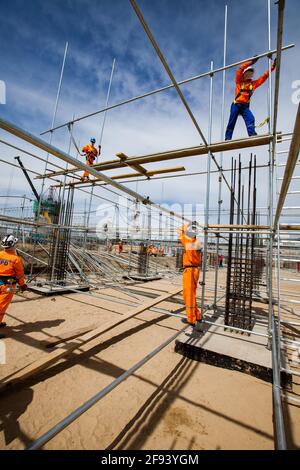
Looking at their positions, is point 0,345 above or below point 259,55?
below

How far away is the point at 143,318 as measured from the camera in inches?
235

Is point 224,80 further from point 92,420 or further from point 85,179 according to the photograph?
point 92,420

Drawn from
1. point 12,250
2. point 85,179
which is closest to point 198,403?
point 12,250

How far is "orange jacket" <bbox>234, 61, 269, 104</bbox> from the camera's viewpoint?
4.78 metres

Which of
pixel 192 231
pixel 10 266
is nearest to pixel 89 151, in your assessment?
pixel 10 266

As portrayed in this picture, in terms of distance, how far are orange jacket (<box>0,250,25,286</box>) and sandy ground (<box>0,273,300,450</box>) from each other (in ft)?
3.89

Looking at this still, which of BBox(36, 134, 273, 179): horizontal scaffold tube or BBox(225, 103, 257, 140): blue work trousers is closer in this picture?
BBox(36, 134, 273, 179): horizontal scaffold tube

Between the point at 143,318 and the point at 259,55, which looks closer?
the point at 259,55

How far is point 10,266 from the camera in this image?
4371 mm

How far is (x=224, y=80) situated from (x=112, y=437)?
7004 mm

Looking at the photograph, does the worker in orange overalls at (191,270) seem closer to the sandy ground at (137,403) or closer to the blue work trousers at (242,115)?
the sandy ground at (137,403)

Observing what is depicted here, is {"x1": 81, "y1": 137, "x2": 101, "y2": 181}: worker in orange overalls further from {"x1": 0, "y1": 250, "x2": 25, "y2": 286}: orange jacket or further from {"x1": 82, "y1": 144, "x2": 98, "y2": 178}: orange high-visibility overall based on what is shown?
{"x1": 0, "y1": 250, "x2": 25, "y2": 286}: orange jacket

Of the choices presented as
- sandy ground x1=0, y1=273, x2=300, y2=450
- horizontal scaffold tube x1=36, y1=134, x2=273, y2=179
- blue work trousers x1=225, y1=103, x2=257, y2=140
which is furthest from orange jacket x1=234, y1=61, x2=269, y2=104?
sandy ground x1=0, y1=273, x2=300, y2=450

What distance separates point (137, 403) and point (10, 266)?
11.5ft
